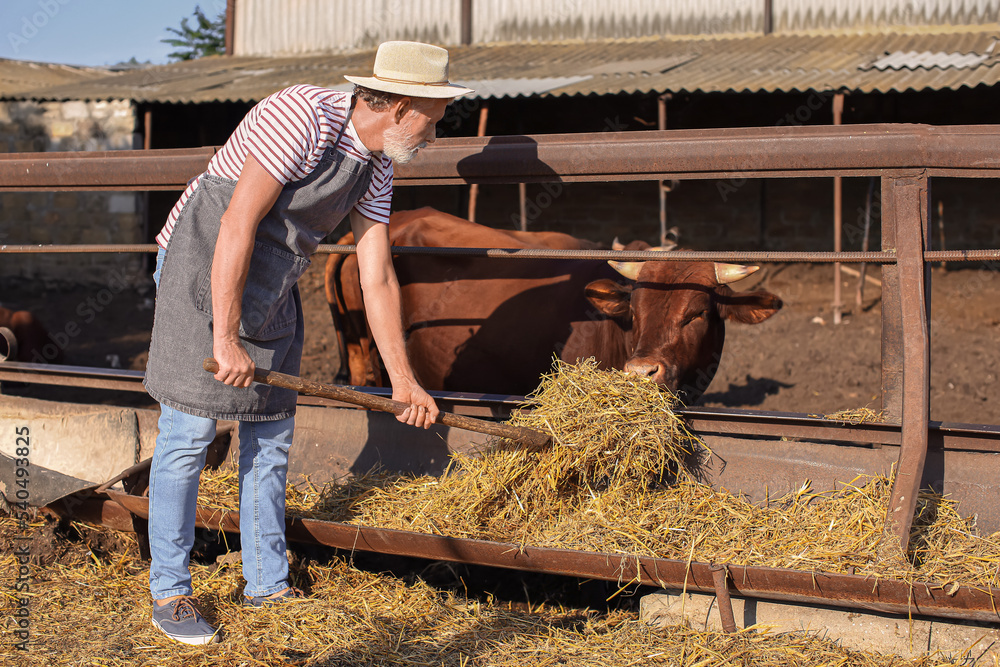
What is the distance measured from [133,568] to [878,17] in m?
13.0

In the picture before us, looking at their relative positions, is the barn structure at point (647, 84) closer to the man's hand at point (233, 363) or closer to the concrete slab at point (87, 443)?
the concrete slab at point (87, 443)

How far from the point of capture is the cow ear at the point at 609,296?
3.77 metres

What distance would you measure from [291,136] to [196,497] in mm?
1155

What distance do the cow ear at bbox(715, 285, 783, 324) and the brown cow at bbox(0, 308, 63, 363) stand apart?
550 cm

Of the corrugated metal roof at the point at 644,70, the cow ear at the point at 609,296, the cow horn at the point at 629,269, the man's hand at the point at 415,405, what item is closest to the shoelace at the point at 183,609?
the man's hand at the point at 415,405

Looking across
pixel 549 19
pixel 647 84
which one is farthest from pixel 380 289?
pixel 549 19

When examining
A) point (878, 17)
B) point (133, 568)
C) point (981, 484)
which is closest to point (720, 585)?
Answer: point (981, 484)

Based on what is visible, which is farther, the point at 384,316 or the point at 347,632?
the point at 384,316

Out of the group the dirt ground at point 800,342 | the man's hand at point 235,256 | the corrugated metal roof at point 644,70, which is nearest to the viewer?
the man's hand at point 235,256

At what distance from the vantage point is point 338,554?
3.25 meters

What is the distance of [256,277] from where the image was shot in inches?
98.9

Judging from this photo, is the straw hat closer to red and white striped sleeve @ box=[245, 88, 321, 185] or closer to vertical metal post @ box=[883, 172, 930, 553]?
red and white striped sleeve @ box=[245, 88, 321, 185]

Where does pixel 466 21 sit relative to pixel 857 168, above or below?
above

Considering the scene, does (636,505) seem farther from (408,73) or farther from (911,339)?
(408,73)
